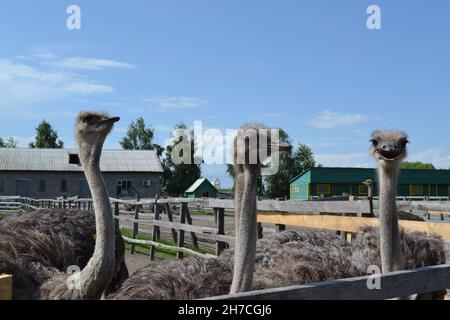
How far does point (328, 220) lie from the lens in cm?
651

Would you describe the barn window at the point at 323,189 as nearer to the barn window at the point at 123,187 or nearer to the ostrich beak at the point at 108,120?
the barn window at the point at 123,187

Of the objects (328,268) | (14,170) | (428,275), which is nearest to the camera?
(428,275)

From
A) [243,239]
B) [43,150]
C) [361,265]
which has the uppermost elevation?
[43,150]

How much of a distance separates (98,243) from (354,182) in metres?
33.4

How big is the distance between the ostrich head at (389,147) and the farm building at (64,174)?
31907 millimetres

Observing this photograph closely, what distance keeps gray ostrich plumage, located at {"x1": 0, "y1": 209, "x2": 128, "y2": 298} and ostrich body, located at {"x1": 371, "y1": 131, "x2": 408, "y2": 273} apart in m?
2.46

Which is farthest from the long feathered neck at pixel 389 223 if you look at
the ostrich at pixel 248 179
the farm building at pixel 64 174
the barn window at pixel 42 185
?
the barn window at pixel 42 185

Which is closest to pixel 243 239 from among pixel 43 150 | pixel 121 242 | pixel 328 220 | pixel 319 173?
pixel 121 242

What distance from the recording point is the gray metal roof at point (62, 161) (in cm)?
3625
